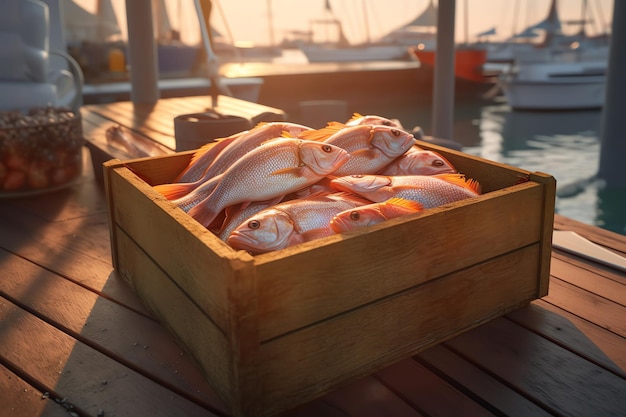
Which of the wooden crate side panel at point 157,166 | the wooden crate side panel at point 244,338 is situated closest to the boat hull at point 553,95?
the wooden crate side panel at point 157,166

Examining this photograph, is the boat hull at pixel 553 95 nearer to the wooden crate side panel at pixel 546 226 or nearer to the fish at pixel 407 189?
the wooden crate side panel at pixel 546 226

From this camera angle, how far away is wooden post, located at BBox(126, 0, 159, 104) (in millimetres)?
5801

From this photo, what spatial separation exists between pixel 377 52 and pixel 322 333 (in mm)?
32182

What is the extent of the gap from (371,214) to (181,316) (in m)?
0.51

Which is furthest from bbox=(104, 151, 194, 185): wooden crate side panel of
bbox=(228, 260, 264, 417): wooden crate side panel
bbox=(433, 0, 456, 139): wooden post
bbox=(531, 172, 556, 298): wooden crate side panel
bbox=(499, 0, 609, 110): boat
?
bbox=(499, 0, 609, 110): boat

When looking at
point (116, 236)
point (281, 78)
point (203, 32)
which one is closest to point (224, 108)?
point (203, 32)

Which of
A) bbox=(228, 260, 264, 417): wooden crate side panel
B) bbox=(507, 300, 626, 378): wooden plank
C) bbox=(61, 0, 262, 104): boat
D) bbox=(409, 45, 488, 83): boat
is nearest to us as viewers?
bbox=(228, 260, 264, 417): wooden crate side panel

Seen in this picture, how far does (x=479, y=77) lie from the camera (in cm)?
2244

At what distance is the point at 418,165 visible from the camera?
1750 mm

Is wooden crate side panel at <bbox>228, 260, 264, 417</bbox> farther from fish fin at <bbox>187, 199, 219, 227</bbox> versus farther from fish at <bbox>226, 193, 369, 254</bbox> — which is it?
fish fin at <bbox>187, 199, 219, 227</bbox>

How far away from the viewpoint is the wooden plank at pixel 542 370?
131 centimetres

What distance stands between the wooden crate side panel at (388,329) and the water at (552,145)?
21.9 feet

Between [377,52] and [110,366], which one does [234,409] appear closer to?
[110,366]

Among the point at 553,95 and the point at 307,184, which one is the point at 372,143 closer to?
the point at 307,184
